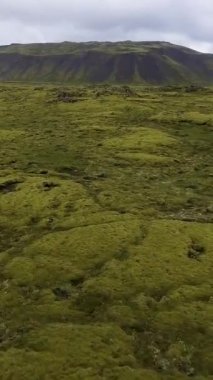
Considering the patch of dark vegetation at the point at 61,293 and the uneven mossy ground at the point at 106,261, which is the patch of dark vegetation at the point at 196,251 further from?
the patch of dark vegetation at the point at 61,293

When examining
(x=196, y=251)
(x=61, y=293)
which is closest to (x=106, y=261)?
(x=61, y=293)

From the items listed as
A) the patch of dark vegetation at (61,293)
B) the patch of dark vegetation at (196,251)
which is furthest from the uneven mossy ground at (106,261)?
the patch of dark vegetation at (196,251)

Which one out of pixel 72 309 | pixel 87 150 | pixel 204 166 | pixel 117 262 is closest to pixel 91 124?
pixel 87 150

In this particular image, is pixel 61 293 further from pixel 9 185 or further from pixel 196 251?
pixel 9 185

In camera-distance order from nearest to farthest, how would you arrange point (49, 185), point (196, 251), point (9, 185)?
1. point (196, 251)
2. point (49, 185)
3. point (9, 185)

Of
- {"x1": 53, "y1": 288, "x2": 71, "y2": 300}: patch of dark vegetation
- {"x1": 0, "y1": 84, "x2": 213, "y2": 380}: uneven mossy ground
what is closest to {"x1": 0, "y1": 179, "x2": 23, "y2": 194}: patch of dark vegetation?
{"x1": 0, "y1": 84, "x2": 213, "y2": 380}: uneven mossy ground

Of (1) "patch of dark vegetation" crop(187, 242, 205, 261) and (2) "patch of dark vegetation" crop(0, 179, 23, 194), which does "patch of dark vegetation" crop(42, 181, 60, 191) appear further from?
(1) "patch of dark vegetation" crop(187, 242, 205, 261)

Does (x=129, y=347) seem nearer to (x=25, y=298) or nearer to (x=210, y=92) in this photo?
(x=25, y=298)

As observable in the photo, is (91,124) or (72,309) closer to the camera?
(72,309)
